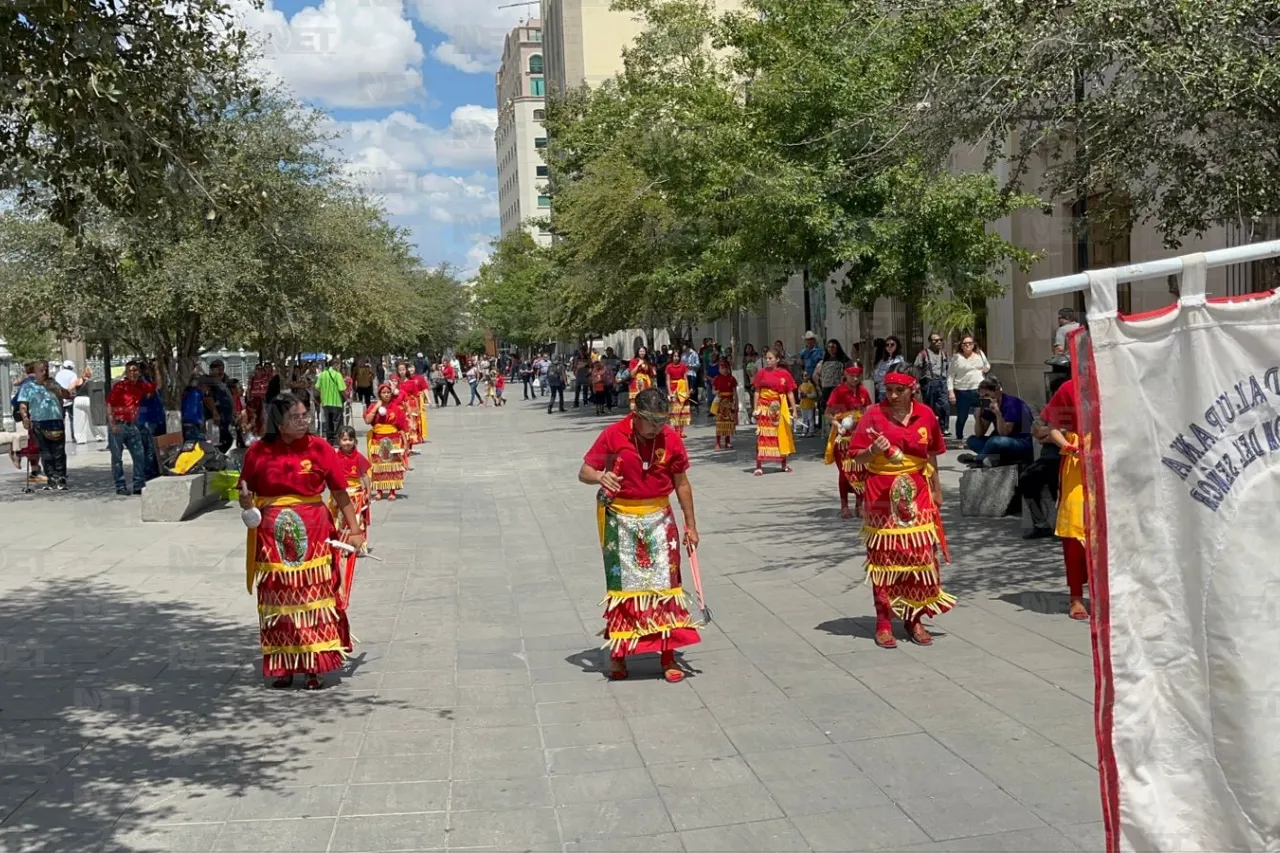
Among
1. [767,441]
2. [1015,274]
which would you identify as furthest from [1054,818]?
[1015,274]

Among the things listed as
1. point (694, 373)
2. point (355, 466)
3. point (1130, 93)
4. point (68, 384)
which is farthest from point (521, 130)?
point (1130, 93)

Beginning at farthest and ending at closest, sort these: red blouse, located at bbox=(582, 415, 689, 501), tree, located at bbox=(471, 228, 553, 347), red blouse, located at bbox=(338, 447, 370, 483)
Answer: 1. tree, located at bbox=(471, 228, 553, 347)
2. red blouse, located at bbox=(338, 447, 370, 483)
3. red blouse, located at bbox=(582, 415, 689, 501)

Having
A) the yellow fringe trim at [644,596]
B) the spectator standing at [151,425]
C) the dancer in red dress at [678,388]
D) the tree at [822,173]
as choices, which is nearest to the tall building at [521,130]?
the dancer in red dress at [678,388]

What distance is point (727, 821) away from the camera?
4773mm

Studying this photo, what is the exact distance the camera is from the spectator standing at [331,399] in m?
23.9

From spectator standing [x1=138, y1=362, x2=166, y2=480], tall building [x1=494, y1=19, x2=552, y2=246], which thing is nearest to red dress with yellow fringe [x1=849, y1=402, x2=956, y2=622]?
spectator standing [x1=138, y1=362, x2=166, y2=480]

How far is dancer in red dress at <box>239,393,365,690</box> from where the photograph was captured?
22.3 ft

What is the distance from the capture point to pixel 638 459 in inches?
268

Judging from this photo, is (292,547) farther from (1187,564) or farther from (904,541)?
(1187,564)

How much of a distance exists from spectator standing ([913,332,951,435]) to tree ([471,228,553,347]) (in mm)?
23765

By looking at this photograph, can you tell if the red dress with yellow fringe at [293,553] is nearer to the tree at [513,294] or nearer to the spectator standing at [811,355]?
the spectator standing at [811,355]

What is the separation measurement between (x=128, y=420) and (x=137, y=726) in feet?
35.8

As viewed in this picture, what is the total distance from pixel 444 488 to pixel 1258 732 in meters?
15.2

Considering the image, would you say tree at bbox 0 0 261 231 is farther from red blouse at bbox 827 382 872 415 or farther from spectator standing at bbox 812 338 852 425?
spectator standing at bbox 812 338 852 425
